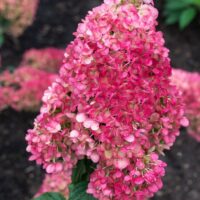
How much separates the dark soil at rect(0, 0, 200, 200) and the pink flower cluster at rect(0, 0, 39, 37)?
293mm

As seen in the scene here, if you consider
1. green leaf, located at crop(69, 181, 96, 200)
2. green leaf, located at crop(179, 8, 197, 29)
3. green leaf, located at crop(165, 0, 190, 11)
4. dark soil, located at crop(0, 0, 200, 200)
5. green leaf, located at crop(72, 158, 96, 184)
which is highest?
green leaf, located at crop(165, 0, 190, 11)

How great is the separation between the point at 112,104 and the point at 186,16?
3246 millimetres

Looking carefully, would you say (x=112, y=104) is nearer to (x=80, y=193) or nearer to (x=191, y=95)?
(x=80, y=193)

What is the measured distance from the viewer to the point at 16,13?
12.9 ft

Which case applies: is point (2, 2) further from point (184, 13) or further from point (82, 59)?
point (82, 59)

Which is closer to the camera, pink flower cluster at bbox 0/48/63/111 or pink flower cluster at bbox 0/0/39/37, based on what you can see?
pink flower cluster at bbox 0/48/63/111

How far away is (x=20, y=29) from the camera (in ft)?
13.4

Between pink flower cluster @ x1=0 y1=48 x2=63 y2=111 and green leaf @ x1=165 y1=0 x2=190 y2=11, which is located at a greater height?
green leaf @ x1=165 y1=0 x2=190 y2=11

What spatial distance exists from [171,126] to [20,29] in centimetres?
285

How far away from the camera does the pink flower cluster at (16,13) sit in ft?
12.7

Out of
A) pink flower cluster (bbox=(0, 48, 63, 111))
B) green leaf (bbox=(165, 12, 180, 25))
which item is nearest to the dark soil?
green leaf (bbox=(165, 12, 180, 25))

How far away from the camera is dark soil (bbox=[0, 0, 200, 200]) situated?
9.87 feet

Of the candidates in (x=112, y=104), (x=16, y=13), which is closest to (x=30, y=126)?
(x=16, y=13)

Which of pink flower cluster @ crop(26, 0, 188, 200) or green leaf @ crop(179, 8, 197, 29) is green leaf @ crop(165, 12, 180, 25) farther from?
pink flower cluster @ crop(26, 0, 188, 200)
